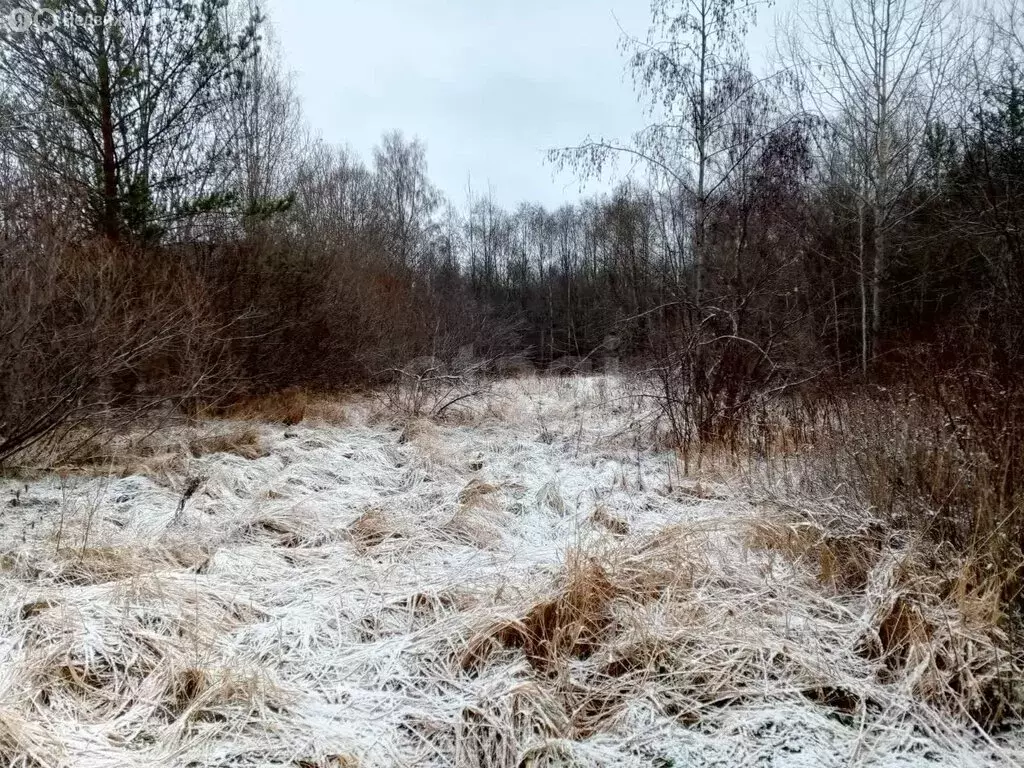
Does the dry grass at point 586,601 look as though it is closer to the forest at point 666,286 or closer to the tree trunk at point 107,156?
the forest at point 666,286

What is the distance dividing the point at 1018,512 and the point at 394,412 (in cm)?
683

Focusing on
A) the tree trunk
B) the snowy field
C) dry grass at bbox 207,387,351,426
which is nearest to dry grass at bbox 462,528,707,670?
the snowy field

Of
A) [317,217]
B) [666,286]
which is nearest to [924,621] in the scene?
[666,286]

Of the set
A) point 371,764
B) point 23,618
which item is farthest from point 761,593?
point 23,618

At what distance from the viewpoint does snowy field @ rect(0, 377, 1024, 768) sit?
5.43 feet

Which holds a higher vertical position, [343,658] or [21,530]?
[21,530]

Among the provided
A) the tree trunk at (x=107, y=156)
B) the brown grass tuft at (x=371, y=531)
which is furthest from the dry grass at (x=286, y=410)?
the brown grass tuft at (x=371, y=531)

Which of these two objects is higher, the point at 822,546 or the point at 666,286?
the point at 666,286

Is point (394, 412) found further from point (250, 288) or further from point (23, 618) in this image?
point (23, 618)

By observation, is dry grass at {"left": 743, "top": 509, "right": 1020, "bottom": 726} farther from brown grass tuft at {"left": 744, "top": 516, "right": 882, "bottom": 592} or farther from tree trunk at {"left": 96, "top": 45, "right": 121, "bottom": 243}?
tree trunk at {"left": 96, "top": 45, "right": 121, "bottom": 243}

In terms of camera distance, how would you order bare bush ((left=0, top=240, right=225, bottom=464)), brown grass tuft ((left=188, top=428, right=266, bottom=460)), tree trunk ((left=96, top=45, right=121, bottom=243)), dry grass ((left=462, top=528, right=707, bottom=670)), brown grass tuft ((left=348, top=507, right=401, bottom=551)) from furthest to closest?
tree trunk ((left=96, top=45, right=121, bottom=243))
brown grass tuft ((left=188, top=428, right=266, bottom=460))
bare bush ((left=0, top=240, right=225, bottom=464))
brown grass tuft ((left=348, top=507, right=401, bottom=551))
dry grass ((left=462, top=528, right=707, bottom=670))

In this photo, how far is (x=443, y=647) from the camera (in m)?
2.15

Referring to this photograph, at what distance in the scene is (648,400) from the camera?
7.42 metres

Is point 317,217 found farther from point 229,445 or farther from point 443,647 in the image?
point 443,647
